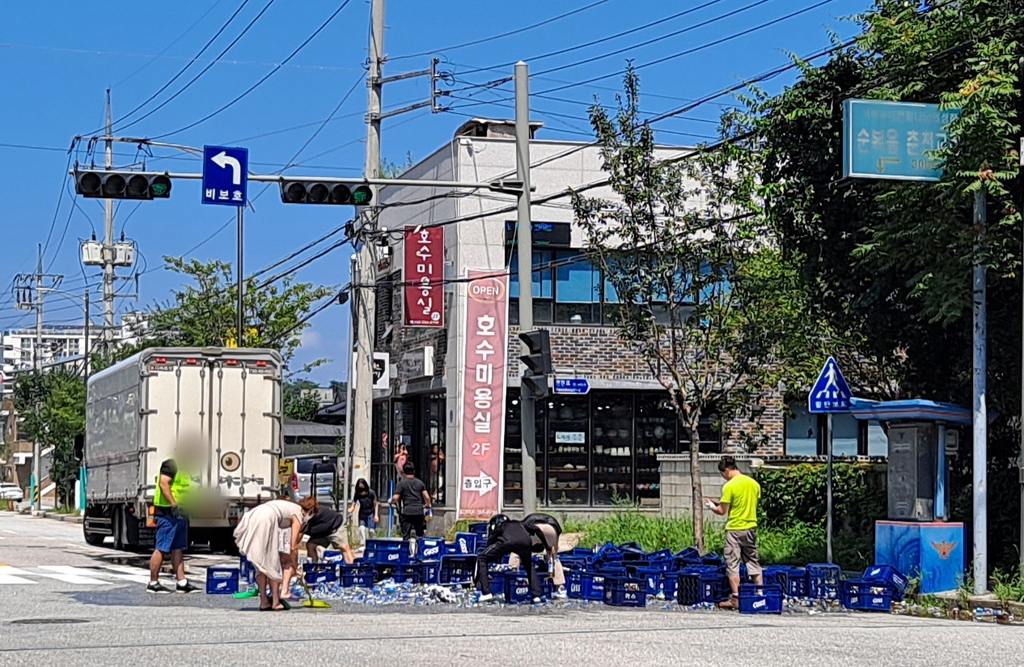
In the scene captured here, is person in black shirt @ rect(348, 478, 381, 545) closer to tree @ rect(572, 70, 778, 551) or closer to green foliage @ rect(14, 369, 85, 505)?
tree @ rect(572, 70, 778, 551)

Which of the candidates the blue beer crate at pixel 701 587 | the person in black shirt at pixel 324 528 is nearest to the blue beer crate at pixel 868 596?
the blue beer crate at pixel 701 587

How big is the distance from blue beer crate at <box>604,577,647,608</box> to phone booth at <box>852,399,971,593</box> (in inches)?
139

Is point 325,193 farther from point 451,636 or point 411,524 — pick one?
point 451,636

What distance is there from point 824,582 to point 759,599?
126cm

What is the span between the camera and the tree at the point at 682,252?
918 inches

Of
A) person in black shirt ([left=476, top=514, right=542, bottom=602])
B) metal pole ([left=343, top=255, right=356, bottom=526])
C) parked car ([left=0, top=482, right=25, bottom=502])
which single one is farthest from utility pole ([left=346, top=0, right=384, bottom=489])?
parked car ([left=0, top=482, right=25, bottom=502])

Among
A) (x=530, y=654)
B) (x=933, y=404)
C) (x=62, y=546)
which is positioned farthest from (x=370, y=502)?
(x=530, y=654)

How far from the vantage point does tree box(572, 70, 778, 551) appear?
2331 cm

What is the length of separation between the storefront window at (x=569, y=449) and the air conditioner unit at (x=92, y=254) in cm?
3173

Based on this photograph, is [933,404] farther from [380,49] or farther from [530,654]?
[380,49]

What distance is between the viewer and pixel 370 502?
2756cm

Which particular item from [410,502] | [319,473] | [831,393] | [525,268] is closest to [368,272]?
[410,502]

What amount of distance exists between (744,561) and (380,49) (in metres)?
16.1

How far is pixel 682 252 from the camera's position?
2330 centimetres
